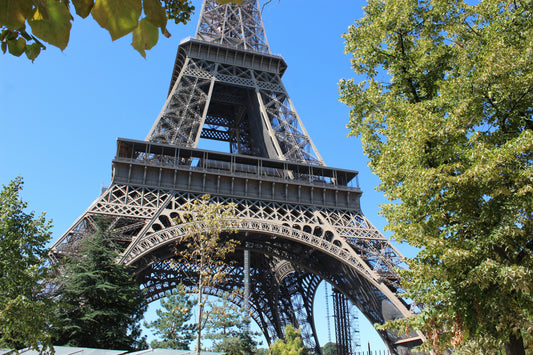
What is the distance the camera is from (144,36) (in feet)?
6.49

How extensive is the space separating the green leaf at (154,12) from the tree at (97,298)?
18777 mm

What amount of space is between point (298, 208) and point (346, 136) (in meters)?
14.4

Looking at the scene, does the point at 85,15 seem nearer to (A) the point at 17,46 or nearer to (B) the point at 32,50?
(A) the point at 17,46

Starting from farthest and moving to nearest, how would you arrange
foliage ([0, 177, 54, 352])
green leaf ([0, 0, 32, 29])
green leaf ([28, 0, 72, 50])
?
foliage ([0, 177, 54, 352])
green leaf ([28, 0, 72, 50])
green leaf ([0, 0, 32, 29])

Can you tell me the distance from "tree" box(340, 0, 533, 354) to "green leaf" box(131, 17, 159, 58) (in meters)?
8.44

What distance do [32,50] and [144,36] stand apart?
1210 millimetres

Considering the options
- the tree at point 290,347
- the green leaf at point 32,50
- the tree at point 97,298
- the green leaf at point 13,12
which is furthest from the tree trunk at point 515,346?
the tree at point 290,347

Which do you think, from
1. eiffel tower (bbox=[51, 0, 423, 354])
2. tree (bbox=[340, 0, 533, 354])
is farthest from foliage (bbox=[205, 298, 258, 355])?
tree (bbox=[340, 0, 533, 354])

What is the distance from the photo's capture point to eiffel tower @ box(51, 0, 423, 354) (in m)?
23.6

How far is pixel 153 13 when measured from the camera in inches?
75.1

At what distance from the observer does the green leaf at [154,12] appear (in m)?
1.90

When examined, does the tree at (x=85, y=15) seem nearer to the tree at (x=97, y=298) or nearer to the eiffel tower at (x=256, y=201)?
the eiffel tower at (x=256, y=201)

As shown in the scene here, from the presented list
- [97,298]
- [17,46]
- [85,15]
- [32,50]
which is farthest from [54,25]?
[97,298]

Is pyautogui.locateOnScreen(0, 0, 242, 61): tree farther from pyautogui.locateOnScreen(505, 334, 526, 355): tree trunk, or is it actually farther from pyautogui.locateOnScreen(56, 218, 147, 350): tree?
pyautogui.locateOnScreen(56, 218, 147, 350): tree
